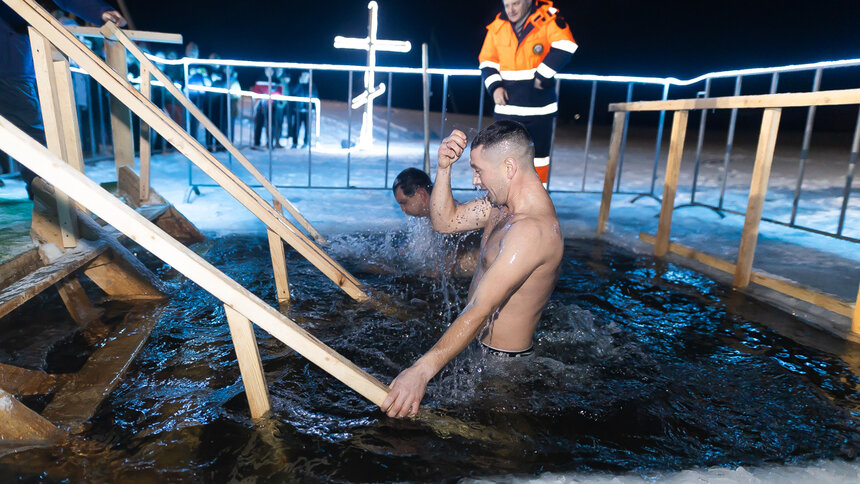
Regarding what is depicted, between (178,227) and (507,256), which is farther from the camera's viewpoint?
(178,227)

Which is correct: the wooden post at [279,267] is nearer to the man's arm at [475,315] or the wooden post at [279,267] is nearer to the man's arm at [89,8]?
the man's arm at [475,315]

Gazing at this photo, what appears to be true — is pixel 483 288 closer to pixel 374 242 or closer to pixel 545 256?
pixel 545 256

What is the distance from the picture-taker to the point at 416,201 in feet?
14.2

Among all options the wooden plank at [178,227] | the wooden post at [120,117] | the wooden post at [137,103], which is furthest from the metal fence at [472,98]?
the wooden post at [137,103]

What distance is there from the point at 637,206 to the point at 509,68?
322 cm

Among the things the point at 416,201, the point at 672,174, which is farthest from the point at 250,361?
the point at 672,174

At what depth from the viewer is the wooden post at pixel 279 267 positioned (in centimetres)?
320

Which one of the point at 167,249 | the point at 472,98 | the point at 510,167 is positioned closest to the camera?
the point at 167,249

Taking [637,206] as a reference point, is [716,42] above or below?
above

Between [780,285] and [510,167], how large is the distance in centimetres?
258

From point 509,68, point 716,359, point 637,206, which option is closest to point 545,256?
point 716,359

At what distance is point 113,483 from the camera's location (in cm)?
173

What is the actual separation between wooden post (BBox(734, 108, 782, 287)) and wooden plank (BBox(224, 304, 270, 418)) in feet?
11.1

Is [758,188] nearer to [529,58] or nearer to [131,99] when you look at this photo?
[529,58]
